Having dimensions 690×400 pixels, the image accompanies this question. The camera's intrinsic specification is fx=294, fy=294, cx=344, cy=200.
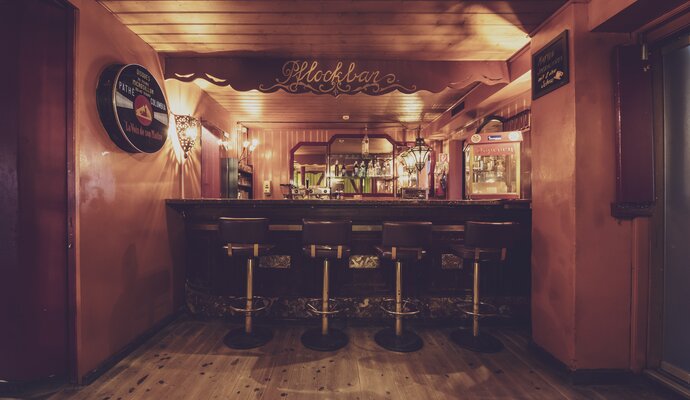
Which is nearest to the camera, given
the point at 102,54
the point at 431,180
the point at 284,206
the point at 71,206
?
the point at 71,206

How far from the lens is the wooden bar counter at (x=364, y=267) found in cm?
321

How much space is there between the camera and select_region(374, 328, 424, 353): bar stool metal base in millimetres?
2723

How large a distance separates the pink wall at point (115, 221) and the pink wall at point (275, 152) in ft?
11.9

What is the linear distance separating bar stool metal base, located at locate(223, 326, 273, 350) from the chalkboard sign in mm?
3440

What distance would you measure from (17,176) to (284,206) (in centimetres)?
198

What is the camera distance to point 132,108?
2635mm

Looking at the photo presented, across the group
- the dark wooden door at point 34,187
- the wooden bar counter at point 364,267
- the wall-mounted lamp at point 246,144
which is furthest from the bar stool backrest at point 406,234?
the wall-mounted lamp at point 246,144

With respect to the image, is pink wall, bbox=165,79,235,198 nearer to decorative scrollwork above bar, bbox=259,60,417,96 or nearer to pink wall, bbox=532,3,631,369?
decorative scrollwork above bar, bbox=259,60,417,96

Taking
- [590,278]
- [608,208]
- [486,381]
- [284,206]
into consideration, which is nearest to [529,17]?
[608,208]

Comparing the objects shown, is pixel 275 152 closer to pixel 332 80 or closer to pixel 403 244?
pixel 332 80

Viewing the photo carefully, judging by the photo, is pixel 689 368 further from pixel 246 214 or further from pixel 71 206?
pixel 71 206

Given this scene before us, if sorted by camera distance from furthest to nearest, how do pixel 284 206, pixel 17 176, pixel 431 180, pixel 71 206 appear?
1. pixel 431 180
2. pixel 284 206
3. pixel 71 206
4. pixel 17 176

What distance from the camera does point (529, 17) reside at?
2.57 meters

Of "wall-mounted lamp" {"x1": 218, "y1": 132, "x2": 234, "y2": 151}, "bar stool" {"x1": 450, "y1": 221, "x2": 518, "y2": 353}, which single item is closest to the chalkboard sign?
"bar stool" {"x1": 450, "y1": 221, "x2": 518, "y2": 353}
